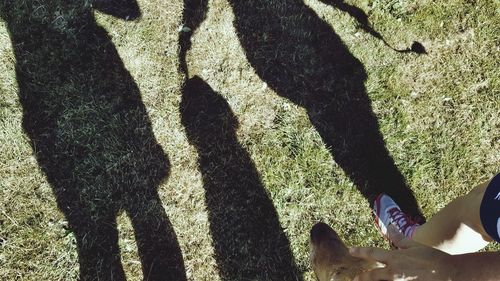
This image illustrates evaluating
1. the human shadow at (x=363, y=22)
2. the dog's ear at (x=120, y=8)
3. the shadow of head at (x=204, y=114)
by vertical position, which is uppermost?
the human shadow at (x=363, y=22)

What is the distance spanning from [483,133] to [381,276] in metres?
2.67

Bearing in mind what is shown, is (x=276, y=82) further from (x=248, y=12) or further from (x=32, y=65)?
(x=32, y=65)

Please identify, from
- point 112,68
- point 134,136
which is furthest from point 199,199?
point 112,68

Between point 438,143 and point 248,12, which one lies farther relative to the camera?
point 248,12

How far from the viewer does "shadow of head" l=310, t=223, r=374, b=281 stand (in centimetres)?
227

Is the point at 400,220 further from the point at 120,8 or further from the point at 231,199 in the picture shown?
the point at 120,8

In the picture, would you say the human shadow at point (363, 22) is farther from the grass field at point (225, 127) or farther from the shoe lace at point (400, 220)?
the shoe lace at point (400, 220)

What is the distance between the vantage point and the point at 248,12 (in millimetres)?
4348

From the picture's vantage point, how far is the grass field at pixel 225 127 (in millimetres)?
3877

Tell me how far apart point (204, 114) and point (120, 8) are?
1277mm

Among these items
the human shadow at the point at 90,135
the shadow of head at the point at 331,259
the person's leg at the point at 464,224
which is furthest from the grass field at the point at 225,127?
the person's leg at the point at 464,224

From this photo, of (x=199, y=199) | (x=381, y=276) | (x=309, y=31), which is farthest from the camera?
(x=309, y=31)

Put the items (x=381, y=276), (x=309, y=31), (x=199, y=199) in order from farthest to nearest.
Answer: (x=309, y=31), (x=199, y=199), (x=381, y=276)

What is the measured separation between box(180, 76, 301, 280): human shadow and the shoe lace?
0.87m
